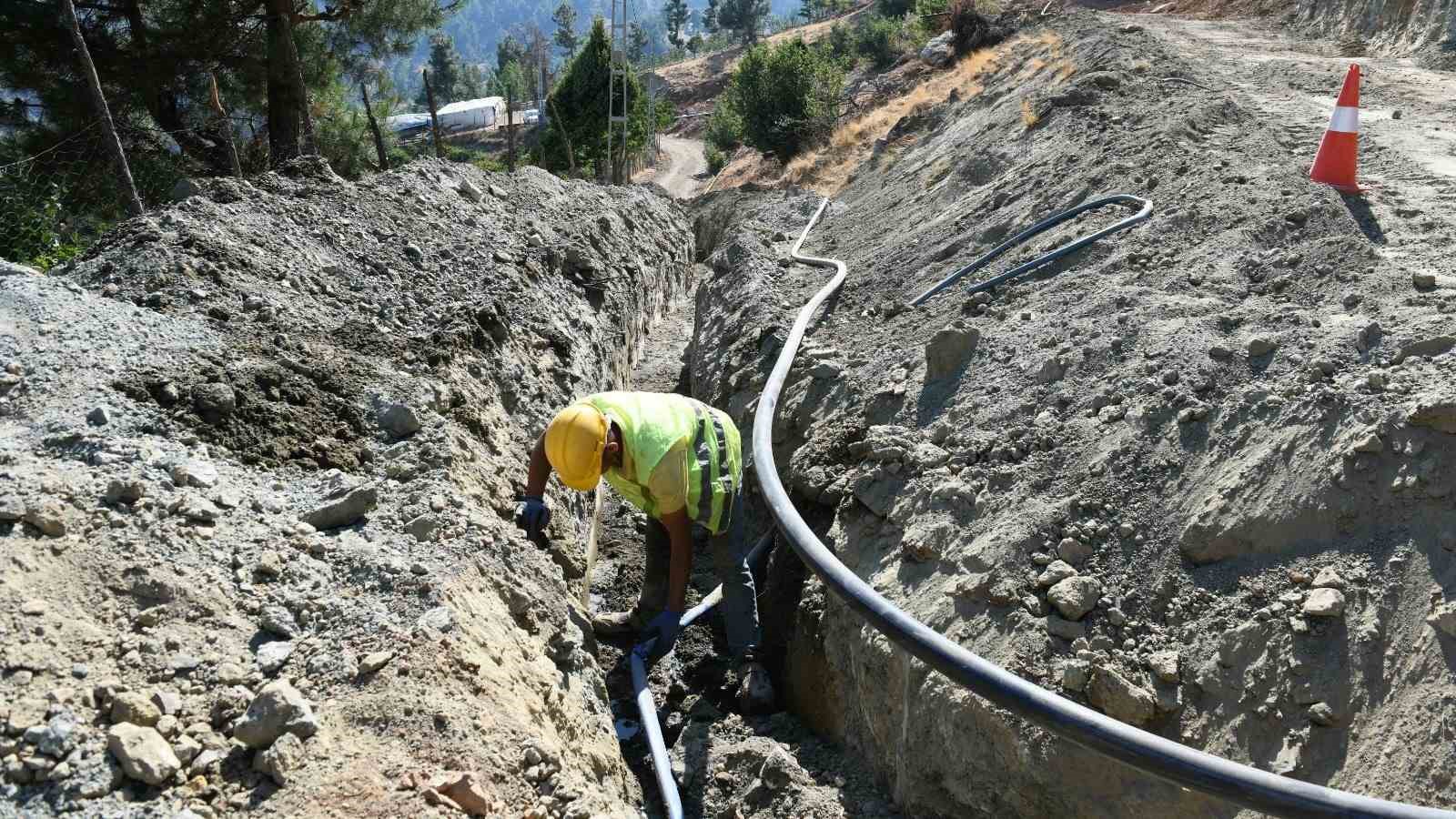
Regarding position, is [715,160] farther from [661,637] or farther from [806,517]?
[661,637]

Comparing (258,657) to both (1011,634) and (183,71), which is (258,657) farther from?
(183,71)

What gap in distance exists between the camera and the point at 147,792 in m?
2.63

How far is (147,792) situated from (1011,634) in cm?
325

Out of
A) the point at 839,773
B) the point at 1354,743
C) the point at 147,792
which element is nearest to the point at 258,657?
the point at 147,792

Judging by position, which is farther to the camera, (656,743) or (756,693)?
(756,693)

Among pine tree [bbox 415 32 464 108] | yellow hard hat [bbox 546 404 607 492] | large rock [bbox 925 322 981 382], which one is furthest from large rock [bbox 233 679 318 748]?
pine tree [bbox 415 32 464 108]

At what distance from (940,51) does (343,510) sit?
93.4 ft

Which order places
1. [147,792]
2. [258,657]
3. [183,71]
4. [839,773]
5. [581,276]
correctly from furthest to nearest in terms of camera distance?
1. [183,71]
2. [581,276]
3. [839,773]
4. [258,657]
5. [147,792]

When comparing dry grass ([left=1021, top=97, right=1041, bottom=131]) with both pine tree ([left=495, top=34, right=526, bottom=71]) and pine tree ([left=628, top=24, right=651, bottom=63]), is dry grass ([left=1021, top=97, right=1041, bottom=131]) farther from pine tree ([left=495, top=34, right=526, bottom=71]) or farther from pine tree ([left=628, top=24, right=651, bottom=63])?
pine tree ([left=495, top=34, right=526, bottom=71])

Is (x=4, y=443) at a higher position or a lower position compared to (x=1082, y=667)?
higher

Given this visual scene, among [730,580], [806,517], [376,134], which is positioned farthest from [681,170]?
[730,580]

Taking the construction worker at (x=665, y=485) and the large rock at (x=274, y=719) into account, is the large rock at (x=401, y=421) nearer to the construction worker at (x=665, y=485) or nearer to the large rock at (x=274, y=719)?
the construction worker at (x=665, y=485)

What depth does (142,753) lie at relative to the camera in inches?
104

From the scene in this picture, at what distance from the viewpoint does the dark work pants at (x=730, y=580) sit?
17.3 ft
